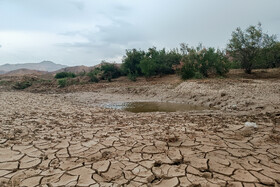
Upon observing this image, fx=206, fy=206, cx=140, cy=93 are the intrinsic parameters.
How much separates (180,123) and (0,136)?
357cm

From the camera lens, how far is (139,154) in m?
2.98

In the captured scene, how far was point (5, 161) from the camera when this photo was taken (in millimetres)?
2738

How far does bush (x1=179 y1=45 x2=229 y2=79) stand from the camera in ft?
43.0

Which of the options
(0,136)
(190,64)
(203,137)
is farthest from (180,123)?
(190,64)

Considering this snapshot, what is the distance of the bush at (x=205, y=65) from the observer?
13.1m

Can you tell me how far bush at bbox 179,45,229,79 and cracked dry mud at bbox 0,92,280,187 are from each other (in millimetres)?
8886

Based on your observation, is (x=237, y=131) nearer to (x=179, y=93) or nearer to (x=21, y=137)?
(x=21, y=137)

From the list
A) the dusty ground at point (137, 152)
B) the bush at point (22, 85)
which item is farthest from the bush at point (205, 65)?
the bush at point (22, 85)

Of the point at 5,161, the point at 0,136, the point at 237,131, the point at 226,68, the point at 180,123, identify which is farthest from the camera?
the point at 226,68

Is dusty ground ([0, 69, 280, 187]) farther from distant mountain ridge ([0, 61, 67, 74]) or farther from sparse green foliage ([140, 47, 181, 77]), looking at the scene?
distant mountain ridge ([0, 61, 67, 74])

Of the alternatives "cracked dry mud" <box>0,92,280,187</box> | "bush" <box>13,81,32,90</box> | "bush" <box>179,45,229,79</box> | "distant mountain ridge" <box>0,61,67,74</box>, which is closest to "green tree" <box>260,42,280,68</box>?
"bush" <box>179,45,229,79</box>

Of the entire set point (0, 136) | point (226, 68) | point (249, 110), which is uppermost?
→ point (226, 68)

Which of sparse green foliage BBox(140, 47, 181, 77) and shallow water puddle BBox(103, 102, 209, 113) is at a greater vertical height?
sparse green foliage BBox(140, 47, 181, 77)

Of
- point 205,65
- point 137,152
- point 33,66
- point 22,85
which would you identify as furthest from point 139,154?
point 33,66
